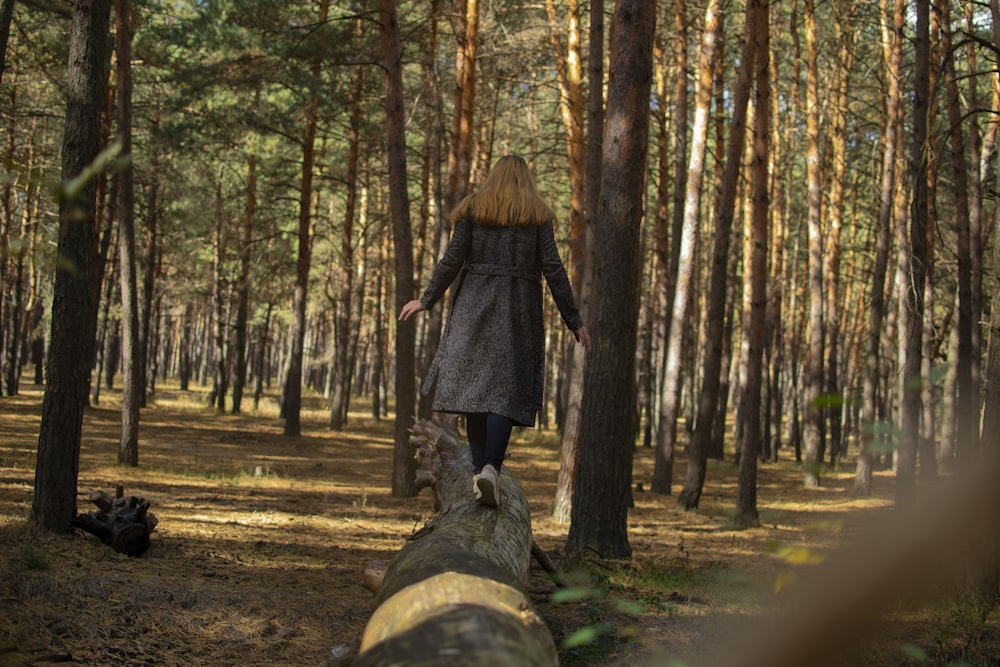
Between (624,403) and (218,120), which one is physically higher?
(218,120)

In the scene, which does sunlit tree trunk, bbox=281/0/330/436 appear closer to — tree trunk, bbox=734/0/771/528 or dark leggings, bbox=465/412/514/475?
tree trunk, bbox=734/0/771/528

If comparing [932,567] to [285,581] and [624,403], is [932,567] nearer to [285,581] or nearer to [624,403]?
[285,581]

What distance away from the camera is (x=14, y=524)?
689 cm

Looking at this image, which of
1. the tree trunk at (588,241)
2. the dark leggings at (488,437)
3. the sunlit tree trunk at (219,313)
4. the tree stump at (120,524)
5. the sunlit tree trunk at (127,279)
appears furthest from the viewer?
the sunlit tree trunk at (219,313)

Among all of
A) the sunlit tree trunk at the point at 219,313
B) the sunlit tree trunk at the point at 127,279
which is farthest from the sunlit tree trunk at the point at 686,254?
the sunlit tree trunk at the point at 219,313

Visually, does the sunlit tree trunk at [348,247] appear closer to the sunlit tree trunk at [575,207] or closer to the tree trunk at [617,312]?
the sunlit tree trunk at [575,207]

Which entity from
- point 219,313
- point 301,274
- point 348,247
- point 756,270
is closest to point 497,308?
point 756,270

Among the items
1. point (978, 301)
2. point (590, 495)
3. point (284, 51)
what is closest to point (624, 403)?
point (590, 495)

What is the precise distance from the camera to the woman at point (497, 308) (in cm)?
552

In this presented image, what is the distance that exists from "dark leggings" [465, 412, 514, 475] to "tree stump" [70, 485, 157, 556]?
9.76 ft

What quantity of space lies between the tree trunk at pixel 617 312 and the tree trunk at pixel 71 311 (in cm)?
428

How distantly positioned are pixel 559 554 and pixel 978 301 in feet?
38.5

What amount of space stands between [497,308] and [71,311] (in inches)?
143

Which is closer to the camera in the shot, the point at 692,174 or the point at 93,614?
the point at 93,614
